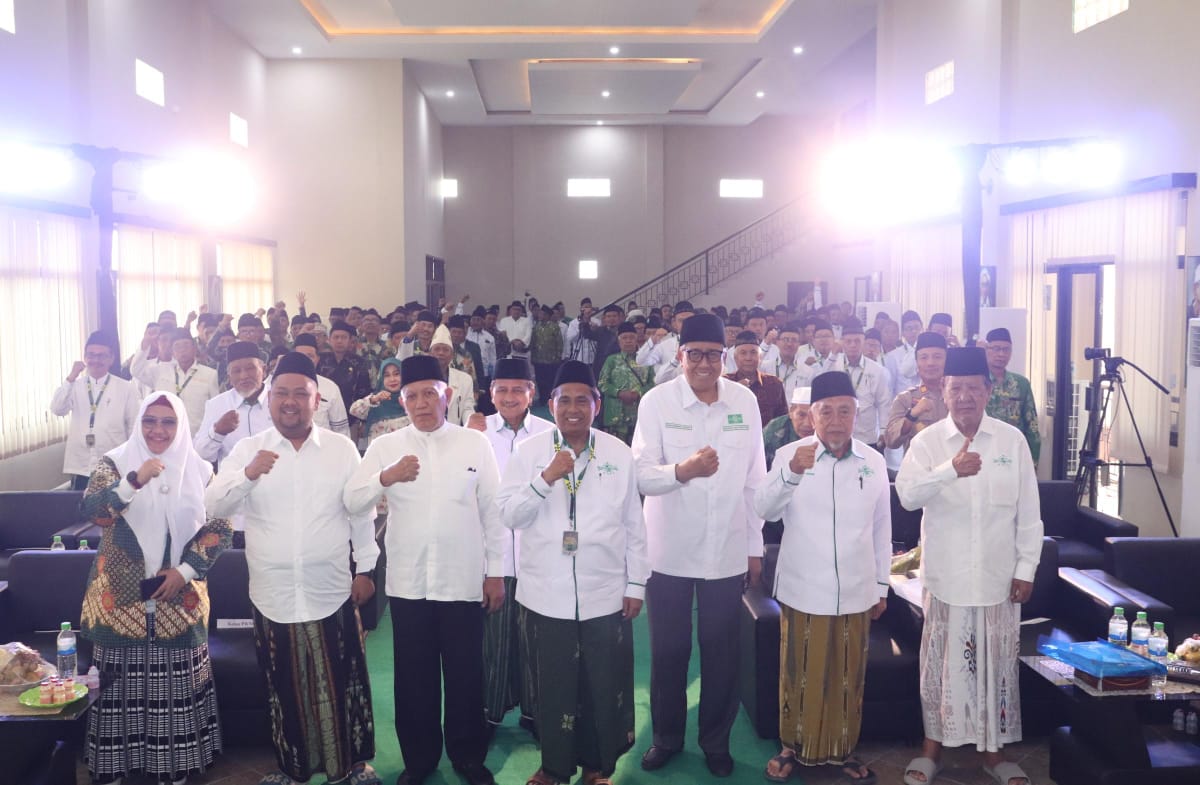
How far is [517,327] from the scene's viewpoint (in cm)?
1970

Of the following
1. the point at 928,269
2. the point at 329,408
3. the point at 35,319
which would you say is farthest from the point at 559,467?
the point at 928,269

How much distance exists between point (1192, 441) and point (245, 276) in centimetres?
1328

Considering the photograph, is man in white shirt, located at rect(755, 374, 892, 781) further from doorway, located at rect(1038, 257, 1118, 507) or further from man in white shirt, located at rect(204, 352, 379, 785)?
doorway, located at rect(1038, 257, 1118, 507)

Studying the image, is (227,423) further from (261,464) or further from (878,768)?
(878,768)

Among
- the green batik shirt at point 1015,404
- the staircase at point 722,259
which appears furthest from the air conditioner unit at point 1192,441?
the staircase at point 722,259

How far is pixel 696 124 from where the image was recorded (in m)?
24.8

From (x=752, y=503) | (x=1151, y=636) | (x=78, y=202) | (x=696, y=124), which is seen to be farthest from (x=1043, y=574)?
(x=696, y=124)

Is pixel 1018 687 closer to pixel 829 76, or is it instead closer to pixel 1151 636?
pixel 1151 636

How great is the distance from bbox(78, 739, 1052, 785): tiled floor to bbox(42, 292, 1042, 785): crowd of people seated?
0.09 m

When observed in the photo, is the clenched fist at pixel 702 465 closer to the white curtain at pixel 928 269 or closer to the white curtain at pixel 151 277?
the white curtain at pixel 928 269

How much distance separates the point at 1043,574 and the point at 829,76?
54.2ft

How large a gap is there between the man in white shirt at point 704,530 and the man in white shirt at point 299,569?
129 cm

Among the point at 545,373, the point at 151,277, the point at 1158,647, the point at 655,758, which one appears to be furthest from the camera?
the point at 545,373

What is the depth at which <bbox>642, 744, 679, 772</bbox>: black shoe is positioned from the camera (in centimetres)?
459
